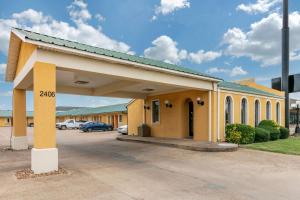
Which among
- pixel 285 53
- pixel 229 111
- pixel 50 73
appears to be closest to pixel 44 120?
pixel 50 73

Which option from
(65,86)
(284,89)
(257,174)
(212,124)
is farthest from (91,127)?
(257,174)

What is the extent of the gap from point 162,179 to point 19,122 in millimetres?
9419

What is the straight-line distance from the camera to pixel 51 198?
5008 mm

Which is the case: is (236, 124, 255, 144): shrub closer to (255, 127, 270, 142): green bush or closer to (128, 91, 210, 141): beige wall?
(255, 127, 270, 142): green bush

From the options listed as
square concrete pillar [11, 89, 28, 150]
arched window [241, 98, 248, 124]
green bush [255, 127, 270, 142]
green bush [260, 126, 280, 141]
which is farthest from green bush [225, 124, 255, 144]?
square concrete pillar [11, 89, 28, 150]

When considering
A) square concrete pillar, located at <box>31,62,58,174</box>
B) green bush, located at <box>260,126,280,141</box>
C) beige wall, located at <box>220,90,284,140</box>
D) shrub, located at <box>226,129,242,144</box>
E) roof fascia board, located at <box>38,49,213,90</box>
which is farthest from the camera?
green bush, located at <box>260,126,280,141</box>

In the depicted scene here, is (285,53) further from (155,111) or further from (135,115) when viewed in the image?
(135,115)

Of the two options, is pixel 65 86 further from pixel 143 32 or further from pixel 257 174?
pixel 257 174

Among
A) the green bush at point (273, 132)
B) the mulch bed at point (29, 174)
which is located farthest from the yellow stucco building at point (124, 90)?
the green bush at point (273, 132)

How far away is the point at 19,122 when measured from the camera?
41.0 ft

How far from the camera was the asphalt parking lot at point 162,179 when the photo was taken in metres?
5.25

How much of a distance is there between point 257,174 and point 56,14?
35.6 feet

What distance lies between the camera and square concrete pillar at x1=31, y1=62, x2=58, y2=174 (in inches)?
275

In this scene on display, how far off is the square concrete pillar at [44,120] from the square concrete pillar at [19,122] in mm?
6426
